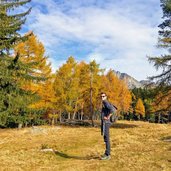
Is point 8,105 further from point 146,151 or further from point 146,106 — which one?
point 146,106

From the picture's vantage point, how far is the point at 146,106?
107m

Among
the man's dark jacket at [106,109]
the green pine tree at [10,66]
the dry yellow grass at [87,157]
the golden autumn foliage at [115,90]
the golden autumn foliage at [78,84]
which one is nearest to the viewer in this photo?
the dry yellow grass at [87,157]

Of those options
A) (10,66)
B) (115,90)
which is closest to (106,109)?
(10,66)

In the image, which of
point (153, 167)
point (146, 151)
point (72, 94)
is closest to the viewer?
point (153, 167)

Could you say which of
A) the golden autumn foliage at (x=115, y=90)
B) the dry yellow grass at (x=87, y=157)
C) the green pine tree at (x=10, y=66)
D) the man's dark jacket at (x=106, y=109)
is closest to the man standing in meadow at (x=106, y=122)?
the man's dark jacket at (x=106, y=109)

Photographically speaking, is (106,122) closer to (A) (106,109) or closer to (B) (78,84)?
(A) (106,109)

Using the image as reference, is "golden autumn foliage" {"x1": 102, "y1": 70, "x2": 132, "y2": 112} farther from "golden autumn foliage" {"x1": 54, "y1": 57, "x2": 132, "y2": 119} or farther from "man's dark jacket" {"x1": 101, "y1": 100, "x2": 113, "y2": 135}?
"man's dark jacket" {"x1": 101, "y1": 100, "x2": 113, "y2": 135}

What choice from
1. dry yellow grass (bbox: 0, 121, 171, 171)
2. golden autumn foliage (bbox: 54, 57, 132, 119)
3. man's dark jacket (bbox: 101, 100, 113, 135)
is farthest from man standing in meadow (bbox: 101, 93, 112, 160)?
golden autumn foliage (bbox: 54, 57, 132, 119)

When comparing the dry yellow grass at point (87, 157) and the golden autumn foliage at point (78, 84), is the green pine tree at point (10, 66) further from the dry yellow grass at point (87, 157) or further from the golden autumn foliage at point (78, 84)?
the golden autumn foliage at point (78, 84)

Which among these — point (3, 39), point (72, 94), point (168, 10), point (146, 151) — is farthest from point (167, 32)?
point (72, 94)

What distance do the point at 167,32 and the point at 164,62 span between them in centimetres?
303

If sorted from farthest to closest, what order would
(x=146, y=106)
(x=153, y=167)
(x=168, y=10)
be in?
1. (x=146, y=106)
2. (x=168, y=10)
3. (x=153, y=167)

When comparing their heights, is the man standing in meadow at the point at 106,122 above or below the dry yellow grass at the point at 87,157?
above

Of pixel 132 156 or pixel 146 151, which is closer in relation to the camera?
pixel 132 156
